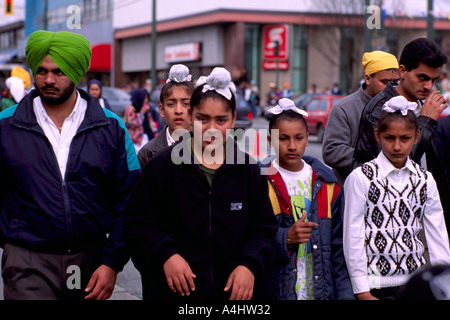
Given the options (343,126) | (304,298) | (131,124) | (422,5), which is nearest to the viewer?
(304,298)

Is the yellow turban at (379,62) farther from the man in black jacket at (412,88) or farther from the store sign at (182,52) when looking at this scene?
the store sign at (182,52)

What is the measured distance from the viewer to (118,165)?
3.64 meters

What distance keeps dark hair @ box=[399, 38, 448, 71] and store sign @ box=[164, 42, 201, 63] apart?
39260 mm

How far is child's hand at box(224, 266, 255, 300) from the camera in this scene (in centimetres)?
324

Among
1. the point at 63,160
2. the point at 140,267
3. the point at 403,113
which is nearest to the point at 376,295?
the point at 403,113

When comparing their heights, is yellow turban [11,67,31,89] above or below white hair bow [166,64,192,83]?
above

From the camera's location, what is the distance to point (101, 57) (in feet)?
172

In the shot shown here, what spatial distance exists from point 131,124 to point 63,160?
23.6 ft

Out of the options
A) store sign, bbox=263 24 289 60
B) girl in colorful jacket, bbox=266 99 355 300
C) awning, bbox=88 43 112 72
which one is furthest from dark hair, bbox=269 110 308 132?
awning, bbox=88 43 112 72

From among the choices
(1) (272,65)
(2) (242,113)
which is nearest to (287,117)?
(2) (242,113)

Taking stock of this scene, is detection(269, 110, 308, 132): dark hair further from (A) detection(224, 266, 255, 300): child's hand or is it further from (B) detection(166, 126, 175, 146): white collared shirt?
(A) detection(224, 266, 255, 300): child's hand

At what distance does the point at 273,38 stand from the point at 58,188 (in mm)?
39813

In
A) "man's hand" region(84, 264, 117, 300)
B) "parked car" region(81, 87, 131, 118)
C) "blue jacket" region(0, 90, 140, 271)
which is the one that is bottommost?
"man's hand" region(84, 264, 117, 300)

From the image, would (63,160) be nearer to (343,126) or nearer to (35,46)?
(35,46)
